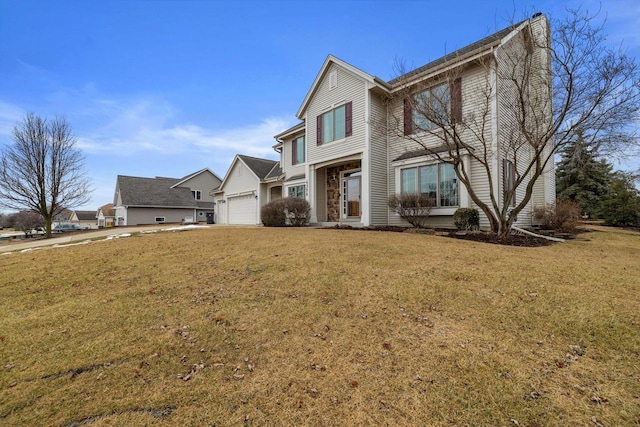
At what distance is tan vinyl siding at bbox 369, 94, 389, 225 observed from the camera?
12914mm

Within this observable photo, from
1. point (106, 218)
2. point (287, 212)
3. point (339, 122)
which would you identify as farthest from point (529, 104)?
point (106, 218)

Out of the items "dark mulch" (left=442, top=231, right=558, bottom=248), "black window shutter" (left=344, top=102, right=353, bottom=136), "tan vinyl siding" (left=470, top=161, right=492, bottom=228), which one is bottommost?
"dark mulch" (left=442, top=231, right=558, bottom=248)

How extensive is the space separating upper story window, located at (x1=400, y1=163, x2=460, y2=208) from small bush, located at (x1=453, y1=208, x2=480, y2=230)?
0.70 metres

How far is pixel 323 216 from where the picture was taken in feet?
52.2

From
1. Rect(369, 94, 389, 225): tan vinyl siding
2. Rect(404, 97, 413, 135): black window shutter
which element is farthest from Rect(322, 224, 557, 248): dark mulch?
Rect(404, 97, 413, 135): black window shutter

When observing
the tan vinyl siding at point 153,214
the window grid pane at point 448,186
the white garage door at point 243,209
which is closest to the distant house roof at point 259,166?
the white garage door at point 243,209

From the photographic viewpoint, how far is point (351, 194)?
15.0 metres

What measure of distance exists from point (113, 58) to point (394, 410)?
19302 mm

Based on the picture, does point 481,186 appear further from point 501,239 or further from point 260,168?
point 260,168

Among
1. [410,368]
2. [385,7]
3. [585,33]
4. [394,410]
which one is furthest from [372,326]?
[385,7]

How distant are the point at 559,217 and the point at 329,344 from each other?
39.4 ft

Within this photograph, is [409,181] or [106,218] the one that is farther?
[106,218]

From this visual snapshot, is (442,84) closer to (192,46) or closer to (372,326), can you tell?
(372,326)

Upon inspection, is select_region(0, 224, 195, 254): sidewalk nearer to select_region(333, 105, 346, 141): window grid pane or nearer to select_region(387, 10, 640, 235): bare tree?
select_region(333, 105, 346, 141): window grid pane
